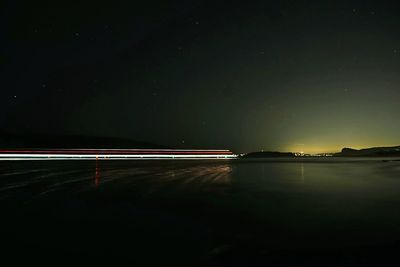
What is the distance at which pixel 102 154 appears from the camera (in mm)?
86438

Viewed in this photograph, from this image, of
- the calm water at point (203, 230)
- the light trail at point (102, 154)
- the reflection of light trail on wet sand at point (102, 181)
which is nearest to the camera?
the calm water at point (203, 230)

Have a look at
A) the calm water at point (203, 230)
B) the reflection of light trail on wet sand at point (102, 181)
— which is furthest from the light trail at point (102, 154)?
the calm water at point (203, 230)

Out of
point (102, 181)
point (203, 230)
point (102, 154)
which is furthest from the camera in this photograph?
point (102, 154)

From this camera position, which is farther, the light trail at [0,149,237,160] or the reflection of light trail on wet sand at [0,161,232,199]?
the light trail at [0,149,237,160]

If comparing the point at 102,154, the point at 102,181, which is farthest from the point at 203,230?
the point at 102,154

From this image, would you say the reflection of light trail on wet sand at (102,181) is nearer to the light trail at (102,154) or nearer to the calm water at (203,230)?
the calm water at (203,230)

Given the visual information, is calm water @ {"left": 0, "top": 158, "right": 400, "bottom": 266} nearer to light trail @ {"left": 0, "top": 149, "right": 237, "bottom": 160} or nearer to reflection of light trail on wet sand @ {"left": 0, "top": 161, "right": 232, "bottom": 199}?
reflection of light trail on wet sand @ {"left": 0, "top": 161, "right": 232, "bottom": 199}

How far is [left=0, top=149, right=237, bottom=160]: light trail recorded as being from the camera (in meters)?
72.2

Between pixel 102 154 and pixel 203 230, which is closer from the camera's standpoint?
pixel 203 230

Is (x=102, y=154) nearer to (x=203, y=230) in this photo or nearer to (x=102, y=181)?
(x=102, y=181)

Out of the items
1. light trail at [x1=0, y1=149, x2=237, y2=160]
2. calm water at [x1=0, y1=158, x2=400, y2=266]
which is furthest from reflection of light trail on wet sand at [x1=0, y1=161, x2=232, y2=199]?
light trail at [x1=0, y1=149, x2=237, y2=160]

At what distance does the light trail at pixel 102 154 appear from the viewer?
2842 inches

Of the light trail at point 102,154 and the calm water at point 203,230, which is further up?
the light trail at point 102,154

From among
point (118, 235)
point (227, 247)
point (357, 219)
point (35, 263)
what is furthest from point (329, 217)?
point (35, 263)
